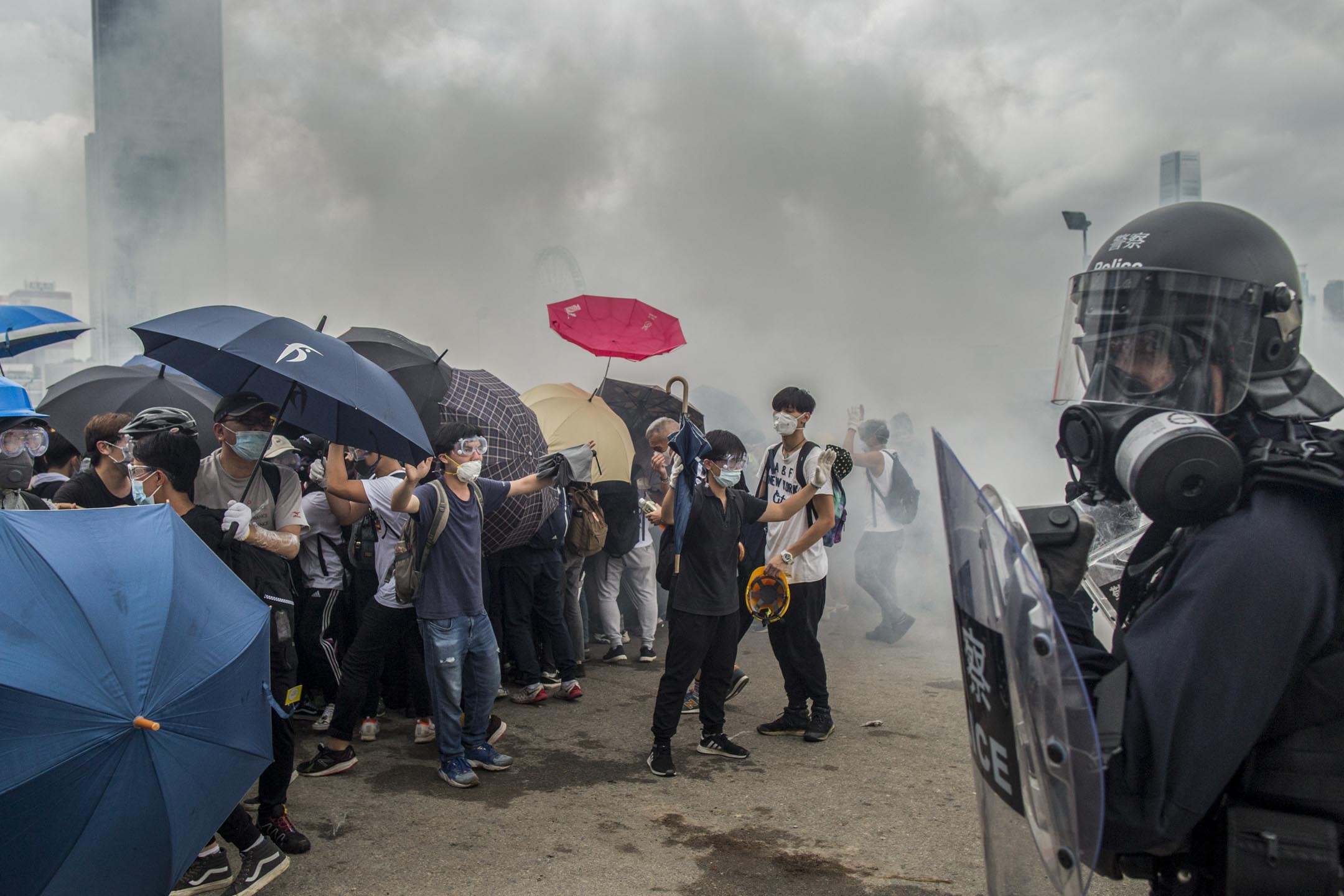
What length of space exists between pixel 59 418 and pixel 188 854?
418 cm

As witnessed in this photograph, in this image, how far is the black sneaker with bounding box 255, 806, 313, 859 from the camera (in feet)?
11.0

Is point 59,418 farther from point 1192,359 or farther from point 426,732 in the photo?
point 1192,359

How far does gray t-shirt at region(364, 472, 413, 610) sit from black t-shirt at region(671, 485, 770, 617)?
130 centimetres

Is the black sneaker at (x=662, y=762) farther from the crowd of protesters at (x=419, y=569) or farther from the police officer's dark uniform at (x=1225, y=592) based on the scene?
the police officer's dark uniform at (x=1225, y=592)

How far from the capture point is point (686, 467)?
4.55 meters

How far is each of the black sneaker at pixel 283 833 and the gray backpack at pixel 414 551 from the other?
0.94m

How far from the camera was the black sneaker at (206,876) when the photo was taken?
3021 mm

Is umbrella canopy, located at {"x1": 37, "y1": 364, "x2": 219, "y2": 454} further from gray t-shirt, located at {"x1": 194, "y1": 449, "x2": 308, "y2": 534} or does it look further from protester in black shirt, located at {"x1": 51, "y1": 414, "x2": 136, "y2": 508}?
gray t-shirt, located at {"x1": 194, "y1": 449, "x2": 308, "y2": 534}

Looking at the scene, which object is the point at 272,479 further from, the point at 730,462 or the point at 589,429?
the point at 589,429

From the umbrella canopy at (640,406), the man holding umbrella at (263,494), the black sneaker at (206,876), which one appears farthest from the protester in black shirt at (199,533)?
the umbrella canopy at (640,406)

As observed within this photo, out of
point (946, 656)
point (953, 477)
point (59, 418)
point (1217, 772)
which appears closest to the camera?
point (1217, 772)

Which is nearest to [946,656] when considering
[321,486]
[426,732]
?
[426,732]

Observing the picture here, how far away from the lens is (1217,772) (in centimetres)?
116

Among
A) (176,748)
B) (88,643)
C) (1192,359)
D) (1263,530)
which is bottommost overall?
(176,748)
